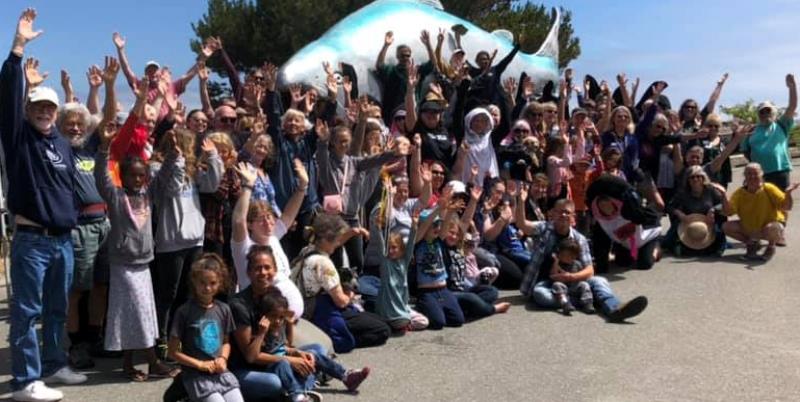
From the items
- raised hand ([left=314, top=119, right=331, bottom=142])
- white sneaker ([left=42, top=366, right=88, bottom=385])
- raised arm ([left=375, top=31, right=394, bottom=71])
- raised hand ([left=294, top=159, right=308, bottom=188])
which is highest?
raised arm ([left=375, top=31, right=394, bottom=71])

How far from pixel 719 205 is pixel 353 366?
5.31 metres

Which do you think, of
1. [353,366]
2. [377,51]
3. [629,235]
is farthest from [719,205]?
[353,366]

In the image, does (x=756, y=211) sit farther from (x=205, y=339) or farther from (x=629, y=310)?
(x=205, y=339)

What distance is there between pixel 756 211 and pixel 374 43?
5.00 metres

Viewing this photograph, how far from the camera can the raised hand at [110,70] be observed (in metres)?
4.70

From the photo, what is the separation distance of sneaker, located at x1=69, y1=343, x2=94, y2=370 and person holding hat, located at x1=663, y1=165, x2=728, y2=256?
5.96 metres

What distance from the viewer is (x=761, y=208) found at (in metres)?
8.48

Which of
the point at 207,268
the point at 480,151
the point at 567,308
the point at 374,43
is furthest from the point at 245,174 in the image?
the point at 374,43

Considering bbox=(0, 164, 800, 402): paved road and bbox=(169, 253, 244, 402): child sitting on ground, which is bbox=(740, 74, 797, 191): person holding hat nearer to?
bbox=(0, 164, 800, 402): paved road

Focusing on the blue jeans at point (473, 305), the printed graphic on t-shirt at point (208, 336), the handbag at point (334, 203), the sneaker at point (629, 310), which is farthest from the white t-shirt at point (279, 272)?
the sneaker at point (629, 310)

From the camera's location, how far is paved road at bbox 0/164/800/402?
169 inches

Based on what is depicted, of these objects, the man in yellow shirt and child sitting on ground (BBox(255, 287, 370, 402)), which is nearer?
Answer: child sitting on ground (BBox(255, 287, 370, 402))

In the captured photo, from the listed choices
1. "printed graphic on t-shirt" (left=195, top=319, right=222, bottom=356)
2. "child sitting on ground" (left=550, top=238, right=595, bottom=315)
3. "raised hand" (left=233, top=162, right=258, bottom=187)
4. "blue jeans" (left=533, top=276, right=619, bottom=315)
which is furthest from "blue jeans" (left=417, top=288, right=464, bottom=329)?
A: "printed graphic on t-shirt" (left=195, top=319, right=222, bottom=356)

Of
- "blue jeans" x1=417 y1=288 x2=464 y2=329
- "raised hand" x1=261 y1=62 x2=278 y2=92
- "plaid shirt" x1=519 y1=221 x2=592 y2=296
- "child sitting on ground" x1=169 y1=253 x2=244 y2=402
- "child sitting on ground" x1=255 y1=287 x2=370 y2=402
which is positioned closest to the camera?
"child sitting on ground" x1=169 y1=253 x2=244 y2=402
